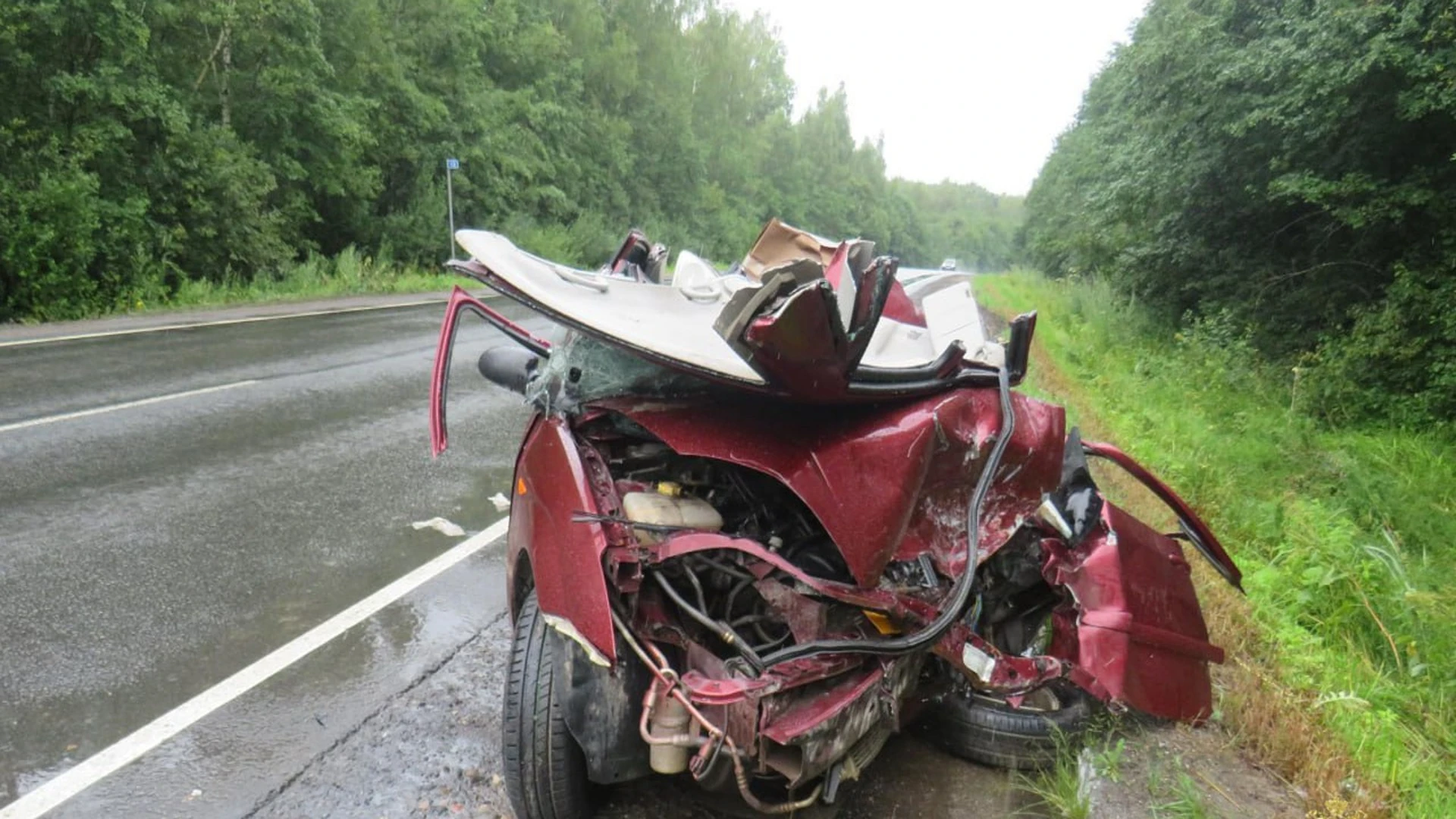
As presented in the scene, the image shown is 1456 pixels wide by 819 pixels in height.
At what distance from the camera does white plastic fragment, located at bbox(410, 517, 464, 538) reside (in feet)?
15.4

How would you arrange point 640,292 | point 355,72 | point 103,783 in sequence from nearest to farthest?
point 103,783
point 640,292
point 355,72

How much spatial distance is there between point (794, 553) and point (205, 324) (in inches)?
A: 468

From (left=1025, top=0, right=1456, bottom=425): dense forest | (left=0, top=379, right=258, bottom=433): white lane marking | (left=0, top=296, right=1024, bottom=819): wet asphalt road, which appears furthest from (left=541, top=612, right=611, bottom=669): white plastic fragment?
(left=1025, top=0, right=1456, bottom=425): dense forest

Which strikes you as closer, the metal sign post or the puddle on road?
the puddle on road

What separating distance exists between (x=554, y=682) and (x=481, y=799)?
0.65 metres

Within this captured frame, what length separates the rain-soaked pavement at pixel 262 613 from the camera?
2.60 meters

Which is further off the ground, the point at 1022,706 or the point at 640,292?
the point at 640,292

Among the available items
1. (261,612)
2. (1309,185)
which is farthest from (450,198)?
(261,612)

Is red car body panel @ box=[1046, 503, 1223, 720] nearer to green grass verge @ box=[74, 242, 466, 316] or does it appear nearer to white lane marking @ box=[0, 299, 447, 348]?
white lane marking @ box=[0, 299, 447, 348]

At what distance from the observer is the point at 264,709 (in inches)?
117

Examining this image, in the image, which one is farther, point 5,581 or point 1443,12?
point 1443,12

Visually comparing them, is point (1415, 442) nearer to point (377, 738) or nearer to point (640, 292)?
point (640, 292)

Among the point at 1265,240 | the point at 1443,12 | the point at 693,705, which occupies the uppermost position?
the point at 1443,12

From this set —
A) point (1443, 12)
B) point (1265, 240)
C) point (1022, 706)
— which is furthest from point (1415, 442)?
point (1022, 706)
